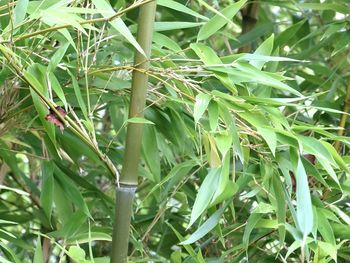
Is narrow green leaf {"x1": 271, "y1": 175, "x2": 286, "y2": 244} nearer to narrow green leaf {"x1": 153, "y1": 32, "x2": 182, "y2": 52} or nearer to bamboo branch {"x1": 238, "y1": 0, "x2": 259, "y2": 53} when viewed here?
narrow green leaf {"x1": 153, "y1": 32, "x2": 182, "y2": 52}

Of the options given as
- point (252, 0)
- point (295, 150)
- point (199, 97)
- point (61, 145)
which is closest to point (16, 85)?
point (61, 145)

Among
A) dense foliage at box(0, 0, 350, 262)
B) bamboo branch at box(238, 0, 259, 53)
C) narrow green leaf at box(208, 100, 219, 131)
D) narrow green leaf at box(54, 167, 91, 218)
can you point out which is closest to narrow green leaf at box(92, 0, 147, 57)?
dense foliage at box(0, 0, 350, 262)

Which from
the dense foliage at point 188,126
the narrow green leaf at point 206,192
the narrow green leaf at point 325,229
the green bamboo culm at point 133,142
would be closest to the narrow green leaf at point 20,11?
the dense foliage at point 188,126

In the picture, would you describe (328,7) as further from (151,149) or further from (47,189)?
(47,189)

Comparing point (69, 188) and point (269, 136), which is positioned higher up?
point (269, 136)

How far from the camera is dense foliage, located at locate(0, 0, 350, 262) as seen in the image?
840 millimetres

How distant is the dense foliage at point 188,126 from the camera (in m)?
0.84

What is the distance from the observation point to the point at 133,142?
91 centimetres

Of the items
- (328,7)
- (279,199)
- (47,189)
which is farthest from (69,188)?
(328,7)

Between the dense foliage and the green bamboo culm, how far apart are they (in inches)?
0.7

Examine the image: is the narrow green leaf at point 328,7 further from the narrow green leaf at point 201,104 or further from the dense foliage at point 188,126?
the narrow green leaf at point 201,104

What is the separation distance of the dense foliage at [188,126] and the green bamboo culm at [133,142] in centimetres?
2

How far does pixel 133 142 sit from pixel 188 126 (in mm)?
150

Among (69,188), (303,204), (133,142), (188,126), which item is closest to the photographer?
(303,204)
